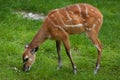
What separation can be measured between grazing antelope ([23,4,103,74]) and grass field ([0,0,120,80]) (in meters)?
0.38

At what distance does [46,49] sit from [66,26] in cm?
198

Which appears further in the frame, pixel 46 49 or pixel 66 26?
pixel 46 49

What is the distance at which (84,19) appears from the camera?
32.8 ft

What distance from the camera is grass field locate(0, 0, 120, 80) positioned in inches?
392

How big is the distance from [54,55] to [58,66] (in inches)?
35.4

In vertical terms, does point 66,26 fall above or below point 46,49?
above

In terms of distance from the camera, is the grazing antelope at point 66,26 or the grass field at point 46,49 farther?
the grass field at point 46,49

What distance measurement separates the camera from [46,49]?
38.1ft

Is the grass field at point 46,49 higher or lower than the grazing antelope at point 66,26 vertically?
lower

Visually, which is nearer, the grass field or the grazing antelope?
the grazing antelope

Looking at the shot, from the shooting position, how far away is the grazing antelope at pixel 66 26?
9781 mm

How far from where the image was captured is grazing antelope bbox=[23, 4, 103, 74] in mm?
9781

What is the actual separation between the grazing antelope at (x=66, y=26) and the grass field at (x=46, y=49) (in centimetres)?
38

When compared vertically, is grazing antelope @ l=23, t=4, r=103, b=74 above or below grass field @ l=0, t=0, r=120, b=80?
above
